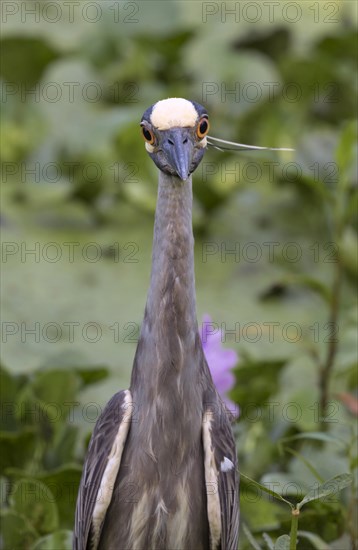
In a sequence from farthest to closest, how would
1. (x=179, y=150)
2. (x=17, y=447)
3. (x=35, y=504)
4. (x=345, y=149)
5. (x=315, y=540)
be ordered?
(x=345, y=149)
(x=17, y=447)
(x=35, y=504)
(x=315, y=540)
(x=179, y=150)

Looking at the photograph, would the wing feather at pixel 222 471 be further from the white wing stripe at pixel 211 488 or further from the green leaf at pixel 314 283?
the green leaf at pixel 314 283

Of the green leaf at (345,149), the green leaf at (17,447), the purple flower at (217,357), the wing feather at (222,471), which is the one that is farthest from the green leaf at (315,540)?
the green leaf at (345,149)

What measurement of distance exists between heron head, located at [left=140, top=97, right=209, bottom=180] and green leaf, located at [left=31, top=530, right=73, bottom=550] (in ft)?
2.99

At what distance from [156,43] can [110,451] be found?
3079 millimetres

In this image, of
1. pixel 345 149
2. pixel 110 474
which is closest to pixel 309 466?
pixel 110 474

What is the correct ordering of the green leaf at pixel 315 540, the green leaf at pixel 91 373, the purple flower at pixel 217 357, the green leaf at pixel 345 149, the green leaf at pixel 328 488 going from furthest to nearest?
the green leaf at pixel 345 149 → the green leaf at pixel 91 373 → the purple flower at pixel 217 357 → the green leaf at pixel 315 540 → the green leaf at pixel 328 488

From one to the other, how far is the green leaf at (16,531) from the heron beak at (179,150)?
1018 millimetres

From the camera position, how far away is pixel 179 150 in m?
2.24

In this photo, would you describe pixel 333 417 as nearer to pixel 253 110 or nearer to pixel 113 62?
pixel 253 110

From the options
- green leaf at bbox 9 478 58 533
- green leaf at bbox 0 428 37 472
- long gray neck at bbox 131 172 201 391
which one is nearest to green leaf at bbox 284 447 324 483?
long gray neck at bbox 131 172 201 391

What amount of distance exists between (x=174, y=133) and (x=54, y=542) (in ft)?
3.28

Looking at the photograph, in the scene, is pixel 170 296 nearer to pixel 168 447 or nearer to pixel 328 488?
pixel 168 447

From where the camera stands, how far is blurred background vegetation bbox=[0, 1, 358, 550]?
10.0 ft

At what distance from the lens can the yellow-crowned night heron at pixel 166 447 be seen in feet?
7.77
